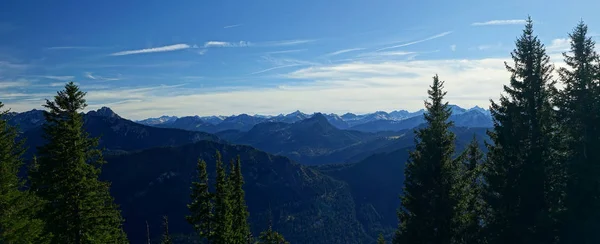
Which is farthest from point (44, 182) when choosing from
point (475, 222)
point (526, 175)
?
point (526, 175)

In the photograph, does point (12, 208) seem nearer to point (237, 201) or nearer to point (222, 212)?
point (222, 212)

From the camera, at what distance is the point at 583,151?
1005 inches

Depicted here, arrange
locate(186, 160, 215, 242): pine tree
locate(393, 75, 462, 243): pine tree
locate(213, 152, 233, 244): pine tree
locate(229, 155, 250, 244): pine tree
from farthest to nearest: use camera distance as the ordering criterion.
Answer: locate(229, 155, 250, 244): pine tree → locate(213, 152, 233, 244): pine tree → locate(186, 160, 215, 242): pine tree → locate(393, 75, 462, 243): pine tree

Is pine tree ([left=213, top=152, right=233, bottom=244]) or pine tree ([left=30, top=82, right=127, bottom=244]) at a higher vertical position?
pine tree ([left=30, top=82, right=127, bottom=244])

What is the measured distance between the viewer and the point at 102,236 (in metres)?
28.1

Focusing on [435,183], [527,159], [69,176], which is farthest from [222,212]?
[527,159]

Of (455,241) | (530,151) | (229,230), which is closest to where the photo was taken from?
(530,151)

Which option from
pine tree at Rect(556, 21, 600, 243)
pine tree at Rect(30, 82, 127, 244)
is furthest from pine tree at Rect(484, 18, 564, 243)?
pine tree at Rect(30, 82, 127, 244)

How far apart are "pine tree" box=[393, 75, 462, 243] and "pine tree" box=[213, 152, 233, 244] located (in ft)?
83.4

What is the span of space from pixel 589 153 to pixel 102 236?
3327 centimetres

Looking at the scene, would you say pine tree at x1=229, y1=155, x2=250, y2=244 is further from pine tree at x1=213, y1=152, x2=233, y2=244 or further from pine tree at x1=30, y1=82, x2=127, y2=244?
pine tree at x1=30, y1=82, x2=127, y2=244

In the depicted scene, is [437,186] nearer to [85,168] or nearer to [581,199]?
[581,199]

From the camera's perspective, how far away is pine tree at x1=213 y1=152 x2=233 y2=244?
46791 millimetres

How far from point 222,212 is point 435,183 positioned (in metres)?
28.2
